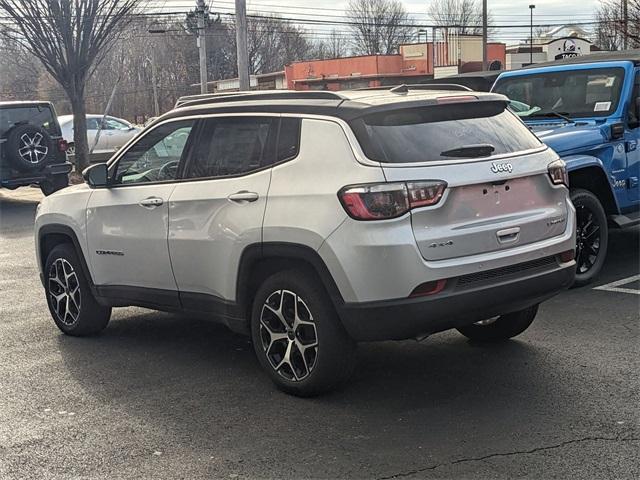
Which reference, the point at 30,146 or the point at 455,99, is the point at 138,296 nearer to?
the point at 455,99

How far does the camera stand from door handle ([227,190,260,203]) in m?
4.94

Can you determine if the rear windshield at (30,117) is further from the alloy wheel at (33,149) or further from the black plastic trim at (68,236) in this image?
the black plastic trim at (68,236)

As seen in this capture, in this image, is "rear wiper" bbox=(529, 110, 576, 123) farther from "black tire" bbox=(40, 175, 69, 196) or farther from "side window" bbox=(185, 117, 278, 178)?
"black tire" bbox=(40, 175, 69, 196)

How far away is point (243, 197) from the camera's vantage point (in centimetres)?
498

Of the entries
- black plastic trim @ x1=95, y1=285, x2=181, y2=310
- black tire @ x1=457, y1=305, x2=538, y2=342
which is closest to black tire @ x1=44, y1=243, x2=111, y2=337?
black plastic trim @ x1=95, y1=285, x2=181, y2=310

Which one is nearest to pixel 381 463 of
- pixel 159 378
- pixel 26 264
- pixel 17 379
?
pixel 159 378

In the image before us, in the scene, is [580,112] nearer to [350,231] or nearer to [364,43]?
[350,231]

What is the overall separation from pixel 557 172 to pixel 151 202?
8.86ft

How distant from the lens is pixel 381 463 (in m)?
3.94

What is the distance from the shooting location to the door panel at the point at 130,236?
18.3 ft

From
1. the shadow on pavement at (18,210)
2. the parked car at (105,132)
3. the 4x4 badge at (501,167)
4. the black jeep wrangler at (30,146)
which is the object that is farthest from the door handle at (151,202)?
the parked car at (105,132)

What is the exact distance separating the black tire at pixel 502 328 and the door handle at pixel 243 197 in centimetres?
184

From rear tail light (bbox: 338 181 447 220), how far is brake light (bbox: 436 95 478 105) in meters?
0.72

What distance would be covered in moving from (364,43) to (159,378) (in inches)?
3627
